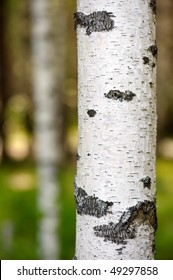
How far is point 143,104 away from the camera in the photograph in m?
1.61

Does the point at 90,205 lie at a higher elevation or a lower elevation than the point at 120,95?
lower

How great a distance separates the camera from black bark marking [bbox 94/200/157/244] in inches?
64.7

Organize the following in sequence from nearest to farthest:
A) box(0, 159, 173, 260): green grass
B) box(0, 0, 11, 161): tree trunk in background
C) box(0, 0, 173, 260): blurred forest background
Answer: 1. box(0, 159, 173, 260): green grass
2. box(0, 0, 173, 260): blurred forest background
3. box(0, 0, 11, 161): tree trunk in background

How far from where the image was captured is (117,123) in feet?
5.21

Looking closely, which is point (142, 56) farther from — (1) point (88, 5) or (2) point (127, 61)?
(1) point (88, 5)

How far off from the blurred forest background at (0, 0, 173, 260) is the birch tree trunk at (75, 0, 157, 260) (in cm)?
335

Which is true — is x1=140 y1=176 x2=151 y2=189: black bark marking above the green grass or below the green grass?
above

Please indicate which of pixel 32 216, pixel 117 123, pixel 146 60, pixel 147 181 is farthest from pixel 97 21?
pixel 32 216

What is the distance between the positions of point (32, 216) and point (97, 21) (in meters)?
5.96

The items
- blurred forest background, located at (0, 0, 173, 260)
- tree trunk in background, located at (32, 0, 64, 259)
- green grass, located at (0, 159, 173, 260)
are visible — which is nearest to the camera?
tree trunk in background, located at (32, 0, 64, 259)

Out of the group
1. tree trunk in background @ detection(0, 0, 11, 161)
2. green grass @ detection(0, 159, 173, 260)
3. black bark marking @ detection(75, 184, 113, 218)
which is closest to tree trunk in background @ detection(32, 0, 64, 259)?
green grass @ detection(0, 159, 173, 260)

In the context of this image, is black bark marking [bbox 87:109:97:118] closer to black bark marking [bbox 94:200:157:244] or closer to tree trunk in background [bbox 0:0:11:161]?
black bark marking [bbox 94:200:157:244]

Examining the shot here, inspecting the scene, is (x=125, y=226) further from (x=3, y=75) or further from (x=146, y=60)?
(x=3, y=75)

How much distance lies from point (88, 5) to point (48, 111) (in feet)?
10.9
